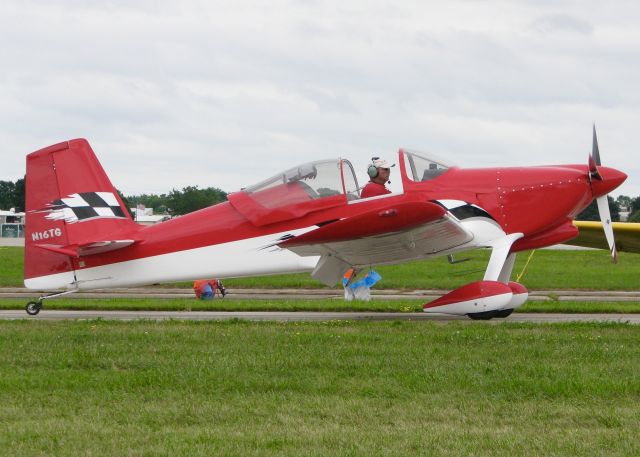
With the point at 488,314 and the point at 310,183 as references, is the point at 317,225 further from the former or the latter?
the point at 488,314

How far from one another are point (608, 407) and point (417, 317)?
7883mm

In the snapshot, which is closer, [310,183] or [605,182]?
[310,183]

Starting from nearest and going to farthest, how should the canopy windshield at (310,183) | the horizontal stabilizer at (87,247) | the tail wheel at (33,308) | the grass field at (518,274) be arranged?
the canopy windshield at (310,183) → the horizontal stabilizer at (87,247) → the tail wheel at (33,308) → the grass field at (518,274)

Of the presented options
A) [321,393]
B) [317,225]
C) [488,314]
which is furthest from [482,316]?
[321,393]

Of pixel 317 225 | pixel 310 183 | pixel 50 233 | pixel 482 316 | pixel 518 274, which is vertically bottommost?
pixel 518 274

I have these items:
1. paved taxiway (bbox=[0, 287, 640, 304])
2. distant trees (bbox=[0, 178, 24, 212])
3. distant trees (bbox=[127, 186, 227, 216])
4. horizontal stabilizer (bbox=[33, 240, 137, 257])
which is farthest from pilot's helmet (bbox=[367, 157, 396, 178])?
distant trees (bbox=[0, 178, 24, 212])

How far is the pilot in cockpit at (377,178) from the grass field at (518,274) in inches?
487

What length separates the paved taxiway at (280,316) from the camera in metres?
14.2

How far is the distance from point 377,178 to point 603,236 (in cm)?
895

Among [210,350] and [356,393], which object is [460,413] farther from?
[210,350]

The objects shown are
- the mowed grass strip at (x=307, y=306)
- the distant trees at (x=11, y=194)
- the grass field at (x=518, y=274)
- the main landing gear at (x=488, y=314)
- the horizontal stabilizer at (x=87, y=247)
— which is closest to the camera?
the main landing gear at (x=488, y=314)

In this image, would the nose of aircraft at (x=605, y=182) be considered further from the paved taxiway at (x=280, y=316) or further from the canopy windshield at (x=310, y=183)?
the canopy windshield at (x=310, y=183)

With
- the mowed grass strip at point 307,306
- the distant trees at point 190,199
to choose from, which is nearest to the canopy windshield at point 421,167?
the mowed grass strip at point 307,306

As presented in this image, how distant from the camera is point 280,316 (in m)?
15.1
